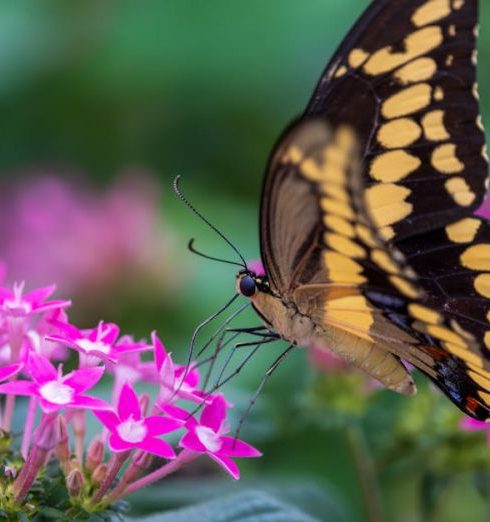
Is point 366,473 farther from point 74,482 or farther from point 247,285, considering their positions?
point 74,482

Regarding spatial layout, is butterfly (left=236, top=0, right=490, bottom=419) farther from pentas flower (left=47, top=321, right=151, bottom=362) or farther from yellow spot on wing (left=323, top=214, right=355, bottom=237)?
pentas flower (left=47, top=321, right=151, bottom=362)

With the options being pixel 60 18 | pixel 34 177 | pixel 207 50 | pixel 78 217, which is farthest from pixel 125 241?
pixel 60 18

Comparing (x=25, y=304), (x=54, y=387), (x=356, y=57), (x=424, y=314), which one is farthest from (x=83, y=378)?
(x=356, y=57)

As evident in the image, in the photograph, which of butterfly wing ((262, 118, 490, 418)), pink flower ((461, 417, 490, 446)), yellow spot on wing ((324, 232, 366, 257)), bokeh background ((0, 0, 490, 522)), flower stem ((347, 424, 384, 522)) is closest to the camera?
butterfly wing ((262, 118, 490, 418))

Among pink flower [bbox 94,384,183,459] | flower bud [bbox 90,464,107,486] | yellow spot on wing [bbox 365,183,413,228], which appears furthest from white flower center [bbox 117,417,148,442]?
yellow spot on wing [bbox 365,183,413,228]

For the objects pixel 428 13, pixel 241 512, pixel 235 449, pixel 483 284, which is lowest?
pixel 241 512

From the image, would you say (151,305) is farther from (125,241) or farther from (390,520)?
(390,520)
